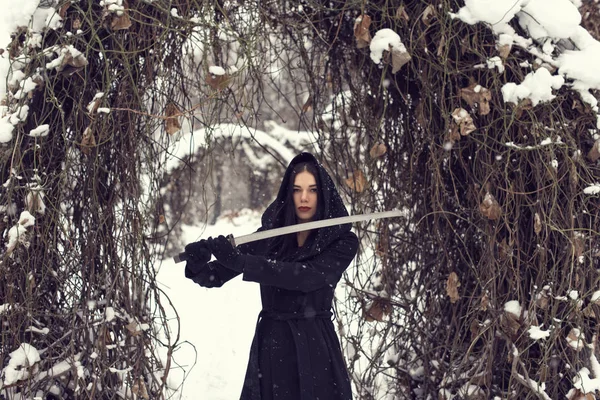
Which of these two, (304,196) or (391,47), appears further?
(391,47)

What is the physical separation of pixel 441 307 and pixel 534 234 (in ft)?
2.30

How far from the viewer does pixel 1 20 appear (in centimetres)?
303

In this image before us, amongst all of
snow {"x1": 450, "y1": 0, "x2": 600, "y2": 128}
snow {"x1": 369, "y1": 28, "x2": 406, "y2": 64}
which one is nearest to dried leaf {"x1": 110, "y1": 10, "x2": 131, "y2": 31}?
snow {"x1": 369, "y1": 28, "x2": 406, "y2": 64}

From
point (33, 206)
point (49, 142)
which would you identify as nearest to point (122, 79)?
point (49, 142)

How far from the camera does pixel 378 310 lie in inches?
155

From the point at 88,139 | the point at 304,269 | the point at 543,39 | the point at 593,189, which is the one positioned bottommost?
the point at 304,269

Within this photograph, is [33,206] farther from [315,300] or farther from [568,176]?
[568,176]

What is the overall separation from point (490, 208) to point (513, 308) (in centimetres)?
43

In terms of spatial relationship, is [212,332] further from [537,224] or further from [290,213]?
[537,224]

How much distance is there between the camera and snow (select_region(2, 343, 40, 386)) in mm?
3002

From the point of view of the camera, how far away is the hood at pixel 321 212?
2.99 meters

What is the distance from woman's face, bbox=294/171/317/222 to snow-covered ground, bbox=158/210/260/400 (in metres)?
2.20

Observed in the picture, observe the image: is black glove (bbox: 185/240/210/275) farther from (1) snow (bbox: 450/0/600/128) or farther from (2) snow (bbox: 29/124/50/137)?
(1) snow (bbox: 450/0/600/128)

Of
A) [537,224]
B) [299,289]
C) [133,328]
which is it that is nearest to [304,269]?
[299,289]
